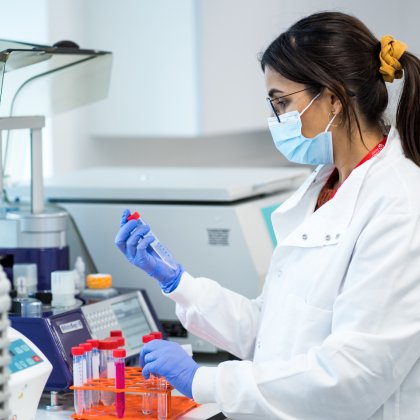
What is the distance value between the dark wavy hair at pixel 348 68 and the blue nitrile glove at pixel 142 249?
0.41 m

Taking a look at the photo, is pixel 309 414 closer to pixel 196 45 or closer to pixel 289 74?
pixel 289 74

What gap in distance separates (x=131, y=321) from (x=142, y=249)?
314 millimetres

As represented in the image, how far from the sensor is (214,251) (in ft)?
6.79

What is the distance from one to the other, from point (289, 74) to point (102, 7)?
1687mm

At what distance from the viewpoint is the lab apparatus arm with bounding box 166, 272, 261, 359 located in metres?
1.76

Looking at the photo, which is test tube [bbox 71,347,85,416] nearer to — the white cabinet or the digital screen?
the digital screen

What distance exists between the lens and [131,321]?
1.94 meters

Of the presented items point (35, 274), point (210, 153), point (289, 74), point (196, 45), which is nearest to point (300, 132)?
point (289, 74)

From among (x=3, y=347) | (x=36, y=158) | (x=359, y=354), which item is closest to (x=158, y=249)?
(x=36, y=158)

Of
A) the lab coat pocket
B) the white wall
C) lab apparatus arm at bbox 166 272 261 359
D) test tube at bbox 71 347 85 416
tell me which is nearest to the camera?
the lab coat pocket

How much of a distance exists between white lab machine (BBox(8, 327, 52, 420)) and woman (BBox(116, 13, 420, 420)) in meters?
0.20

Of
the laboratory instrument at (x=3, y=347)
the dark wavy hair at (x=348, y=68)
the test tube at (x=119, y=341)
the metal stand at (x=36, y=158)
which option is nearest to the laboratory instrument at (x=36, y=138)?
the metal stand at (x=36, y=158)

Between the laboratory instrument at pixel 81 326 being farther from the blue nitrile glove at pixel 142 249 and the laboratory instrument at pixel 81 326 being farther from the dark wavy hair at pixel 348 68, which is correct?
the dark wavy hair at pixel 348 68

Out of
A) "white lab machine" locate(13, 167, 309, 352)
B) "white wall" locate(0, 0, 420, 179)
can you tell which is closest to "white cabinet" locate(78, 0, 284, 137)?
"white wall" locate(0, 0, 420, 179)
